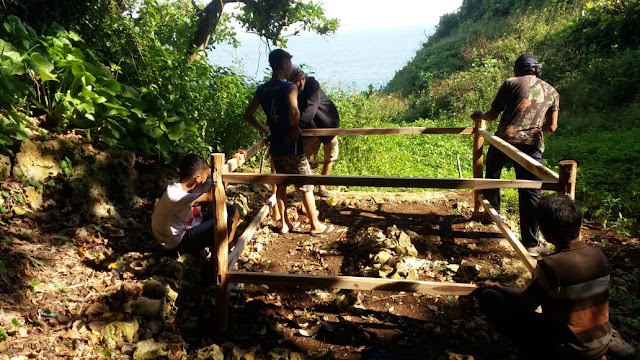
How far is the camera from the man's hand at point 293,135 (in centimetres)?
418

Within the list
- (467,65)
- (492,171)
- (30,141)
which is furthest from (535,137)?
(467,65)

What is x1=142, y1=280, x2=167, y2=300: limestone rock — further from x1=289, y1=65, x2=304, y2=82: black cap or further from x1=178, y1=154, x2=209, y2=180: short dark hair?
x1=289, y1=65, x2=304, y2=82: black cap

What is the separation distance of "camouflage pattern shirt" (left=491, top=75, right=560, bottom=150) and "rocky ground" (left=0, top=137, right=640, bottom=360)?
3.67 ft

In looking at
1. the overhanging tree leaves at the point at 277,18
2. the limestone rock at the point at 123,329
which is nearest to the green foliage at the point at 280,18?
the overhanging tree leaves at the point at 277,18

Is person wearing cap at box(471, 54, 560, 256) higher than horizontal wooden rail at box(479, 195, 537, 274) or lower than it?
higher

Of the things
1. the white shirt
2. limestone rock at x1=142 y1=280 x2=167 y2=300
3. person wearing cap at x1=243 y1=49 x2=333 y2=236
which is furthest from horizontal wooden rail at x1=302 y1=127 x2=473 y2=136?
limestone rock at x1=142 y1=280 x2=167 y2=300

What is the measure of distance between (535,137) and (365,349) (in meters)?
2.70

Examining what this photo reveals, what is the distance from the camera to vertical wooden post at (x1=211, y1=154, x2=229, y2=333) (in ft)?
9.21

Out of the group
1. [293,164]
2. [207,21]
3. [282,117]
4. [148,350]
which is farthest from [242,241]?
[207,21]

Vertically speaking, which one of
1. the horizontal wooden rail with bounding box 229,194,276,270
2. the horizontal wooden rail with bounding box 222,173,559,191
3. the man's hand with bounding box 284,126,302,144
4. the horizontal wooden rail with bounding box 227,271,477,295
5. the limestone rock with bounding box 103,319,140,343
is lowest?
the limestone rock with bounding box 103,319,140,343

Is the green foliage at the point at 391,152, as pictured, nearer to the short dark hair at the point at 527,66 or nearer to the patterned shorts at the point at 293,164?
the patterned shorts at the point at 293,164

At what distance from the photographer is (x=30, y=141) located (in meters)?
3.89

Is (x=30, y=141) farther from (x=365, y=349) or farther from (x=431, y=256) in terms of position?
(x=431, y=256)

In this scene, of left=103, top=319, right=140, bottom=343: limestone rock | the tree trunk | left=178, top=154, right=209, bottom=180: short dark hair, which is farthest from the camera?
the tree trunk
